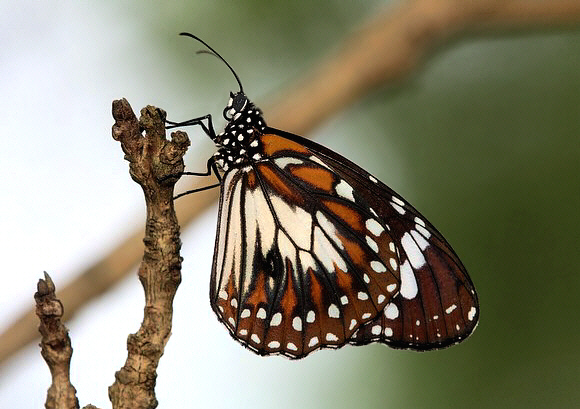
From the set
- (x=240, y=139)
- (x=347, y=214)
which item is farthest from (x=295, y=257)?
(x=240, y=139)

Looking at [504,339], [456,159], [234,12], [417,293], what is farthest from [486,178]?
[417,293]

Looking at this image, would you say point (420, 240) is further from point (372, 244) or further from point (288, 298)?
point (288, 298)

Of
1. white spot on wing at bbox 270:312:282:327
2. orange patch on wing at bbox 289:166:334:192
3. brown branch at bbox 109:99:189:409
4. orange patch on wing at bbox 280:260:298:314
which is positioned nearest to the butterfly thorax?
orange patch on wing at bbox 289:166:334:192

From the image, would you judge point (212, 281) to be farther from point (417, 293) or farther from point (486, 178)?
point (486, 178)

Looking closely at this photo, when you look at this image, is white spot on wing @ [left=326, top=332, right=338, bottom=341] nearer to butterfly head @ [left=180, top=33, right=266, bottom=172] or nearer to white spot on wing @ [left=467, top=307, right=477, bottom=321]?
white spot on wing @ [left=467, top=307, right=477, bottom=321]

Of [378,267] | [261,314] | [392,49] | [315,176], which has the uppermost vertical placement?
[392,49]

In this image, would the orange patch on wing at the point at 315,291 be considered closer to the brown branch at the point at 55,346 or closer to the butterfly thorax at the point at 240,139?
the butterfly thorax at the point at 240,139
